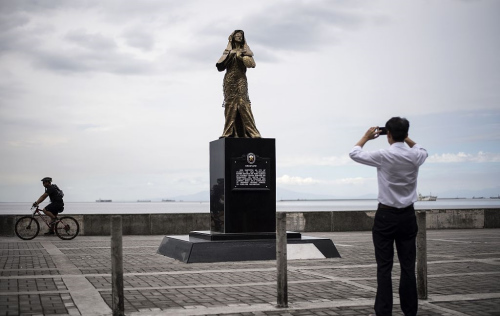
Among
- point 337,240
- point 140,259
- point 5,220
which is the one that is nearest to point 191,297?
point 140,259

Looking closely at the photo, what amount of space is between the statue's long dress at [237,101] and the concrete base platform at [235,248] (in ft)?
7.54

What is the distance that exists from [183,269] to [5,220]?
36.9 ft

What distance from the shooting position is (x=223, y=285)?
9336 millimetres

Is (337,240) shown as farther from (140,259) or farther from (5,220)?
(5,220)

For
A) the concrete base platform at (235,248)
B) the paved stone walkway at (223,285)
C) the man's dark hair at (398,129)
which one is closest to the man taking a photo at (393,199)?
the man's dark hair at (398,129)

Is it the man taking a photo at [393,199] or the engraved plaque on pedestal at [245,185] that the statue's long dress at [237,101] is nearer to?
the engraved plaque on pedestal at [245,185]

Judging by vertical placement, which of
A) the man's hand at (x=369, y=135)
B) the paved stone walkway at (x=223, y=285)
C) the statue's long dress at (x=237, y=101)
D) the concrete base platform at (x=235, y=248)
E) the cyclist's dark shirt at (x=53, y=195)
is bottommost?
the paved stone walkway at (x=223, y=285)

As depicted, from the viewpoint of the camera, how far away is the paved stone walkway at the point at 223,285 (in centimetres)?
745

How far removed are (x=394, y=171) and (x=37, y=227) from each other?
14931 mm

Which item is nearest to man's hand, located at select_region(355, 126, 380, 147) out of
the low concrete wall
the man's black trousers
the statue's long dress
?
the man's black trousers

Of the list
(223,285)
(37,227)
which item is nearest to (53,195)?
(37,227)

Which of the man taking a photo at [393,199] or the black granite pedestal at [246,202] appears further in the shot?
the black granite pedestal at [246,202]

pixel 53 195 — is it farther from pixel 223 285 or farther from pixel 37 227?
pixel 223 285

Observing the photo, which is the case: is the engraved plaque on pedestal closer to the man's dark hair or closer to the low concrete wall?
the man's dark hair
